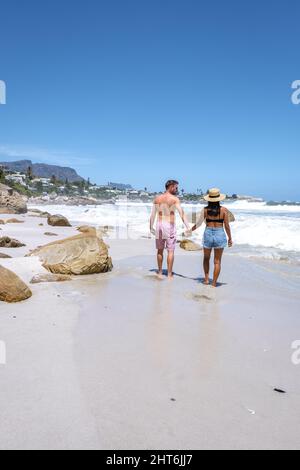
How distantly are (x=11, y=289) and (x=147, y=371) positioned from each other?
222 centimetres

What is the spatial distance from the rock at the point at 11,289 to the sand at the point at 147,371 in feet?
0.43

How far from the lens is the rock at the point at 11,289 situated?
427cm

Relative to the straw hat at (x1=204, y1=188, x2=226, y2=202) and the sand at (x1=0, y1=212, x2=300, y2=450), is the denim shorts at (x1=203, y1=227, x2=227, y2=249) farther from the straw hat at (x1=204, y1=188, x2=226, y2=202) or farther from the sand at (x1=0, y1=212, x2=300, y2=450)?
the sand at (x1=0, y1=212, x2=300, y2=450)

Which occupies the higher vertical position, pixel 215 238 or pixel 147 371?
pixel 215 238

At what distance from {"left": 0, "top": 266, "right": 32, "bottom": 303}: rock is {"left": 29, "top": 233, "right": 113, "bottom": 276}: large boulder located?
1.60 meters

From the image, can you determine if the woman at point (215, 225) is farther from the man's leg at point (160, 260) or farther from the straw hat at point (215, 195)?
the man's leg at point (160, 260)

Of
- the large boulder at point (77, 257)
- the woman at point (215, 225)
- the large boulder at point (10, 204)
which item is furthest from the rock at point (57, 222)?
the woman at point (215, 225)

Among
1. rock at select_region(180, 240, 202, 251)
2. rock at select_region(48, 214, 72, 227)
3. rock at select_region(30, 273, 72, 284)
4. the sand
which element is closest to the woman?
the sand

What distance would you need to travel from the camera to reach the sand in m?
2.05

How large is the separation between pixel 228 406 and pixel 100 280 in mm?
3735

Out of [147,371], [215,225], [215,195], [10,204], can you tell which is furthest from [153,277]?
[10,204]

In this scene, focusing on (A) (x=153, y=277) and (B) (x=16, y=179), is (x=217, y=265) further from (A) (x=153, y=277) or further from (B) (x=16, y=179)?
(B) (x=16, y=179)

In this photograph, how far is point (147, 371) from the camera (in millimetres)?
2756
